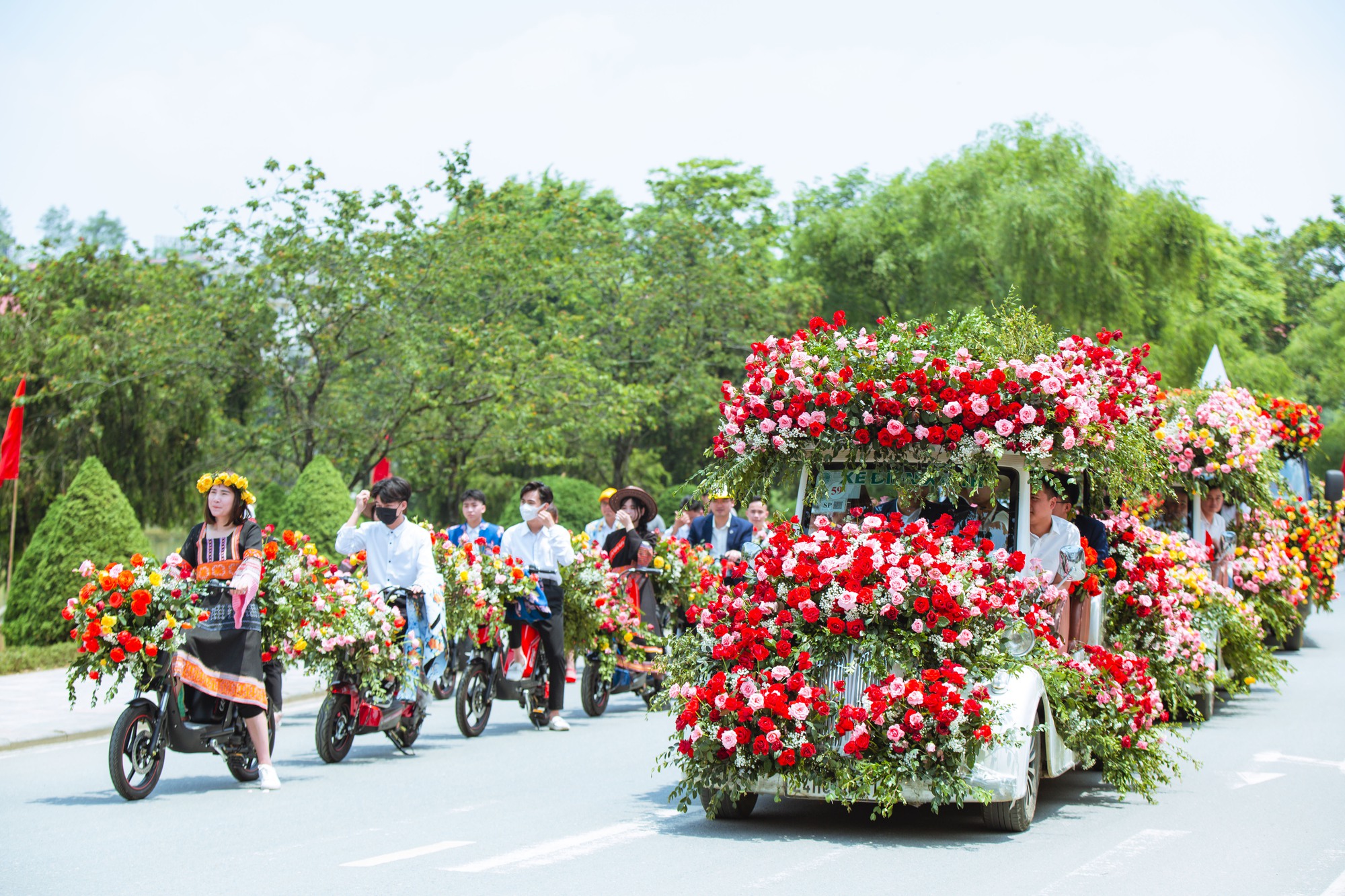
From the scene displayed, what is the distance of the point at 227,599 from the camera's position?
30.1ft

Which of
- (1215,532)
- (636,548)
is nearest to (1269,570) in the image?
(1215,532)

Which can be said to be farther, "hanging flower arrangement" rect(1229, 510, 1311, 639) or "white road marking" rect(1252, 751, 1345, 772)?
"hanging flower arrangement" rect(1229, 510, 1311, 639)

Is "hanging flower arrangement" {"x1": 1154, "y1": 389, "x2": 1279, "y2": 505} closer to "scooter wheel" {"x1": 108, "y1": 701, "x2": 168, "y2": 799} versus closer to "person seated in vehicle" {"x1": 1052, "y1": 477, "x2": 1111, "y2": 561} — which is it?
"person seated in vehicle" {"x1": 1052, "y1": 477, "x2": 1111, "y2": 561}

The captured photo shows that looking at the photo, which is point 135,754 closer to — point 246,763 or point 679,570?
point 246,763

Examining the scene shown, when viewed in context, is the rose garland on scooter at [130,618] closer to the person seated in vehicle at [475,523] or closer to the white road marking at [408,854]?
the white road marking at [408,854]

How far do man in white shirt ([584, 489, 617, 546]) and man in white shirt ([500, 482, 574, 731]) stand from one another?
1.59m

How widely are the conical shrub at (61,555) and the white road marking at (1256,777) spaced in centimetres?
1306

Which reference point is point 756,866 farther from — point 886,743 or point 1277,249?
point 1277,249

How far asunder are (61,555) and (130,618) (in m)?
9.60

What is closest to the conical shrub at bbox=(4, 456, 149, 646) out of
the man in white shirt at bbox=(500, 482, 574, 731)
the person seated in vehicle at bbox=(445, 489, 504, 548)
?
the person seated in vehicle at bbox=(445, 489, 504, 548)

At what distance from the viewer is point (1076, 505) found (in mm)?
10125

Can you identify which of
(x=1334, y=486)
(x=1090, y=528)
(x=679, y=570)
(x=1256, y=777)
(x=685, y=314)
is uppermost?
(x=685, y=314)

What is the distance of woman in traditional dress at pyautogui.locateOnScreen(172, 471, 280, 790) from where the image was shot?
8.98m

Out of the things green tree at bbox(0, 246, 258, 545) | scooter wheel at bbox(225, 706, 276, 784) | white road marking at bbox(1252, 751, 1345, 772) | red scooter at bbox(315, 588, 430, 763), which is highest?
green tree at bbox(0, 246, 258, 545)
